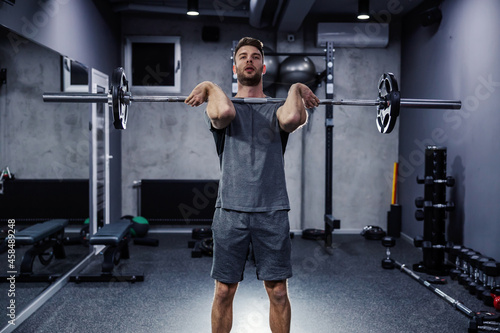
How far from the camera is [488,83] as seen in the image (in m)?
3.34

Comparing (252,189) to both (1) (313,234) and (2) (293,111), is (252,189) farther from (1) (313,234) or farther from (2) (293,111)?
(1) (313,234)

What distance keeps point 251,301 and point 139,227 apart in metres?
2.19

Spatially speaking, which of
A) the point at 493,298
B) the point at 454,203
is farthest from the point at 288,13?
the point at 493,298

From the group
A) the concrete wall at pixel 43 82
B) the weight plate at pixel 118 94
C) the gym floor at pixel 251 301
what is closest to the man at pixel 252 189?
the weight plate at pixel 118 94

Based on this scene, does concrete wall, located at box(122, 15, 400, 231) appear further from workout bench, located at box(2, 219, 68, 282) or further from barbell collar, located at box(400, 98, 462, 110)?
barbell collar, located at box(400, 98, 462, 110)

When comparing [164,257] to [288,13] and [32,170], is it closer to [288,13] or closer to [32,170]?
[32,170]

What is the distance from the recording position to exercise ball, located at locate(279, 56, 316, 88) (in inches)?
179

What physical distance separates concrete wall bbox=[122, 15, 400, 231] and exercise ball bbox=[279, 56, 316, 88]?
569 mm

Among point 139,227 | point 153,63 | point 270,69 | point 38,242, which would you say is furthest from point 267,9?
point 38,242

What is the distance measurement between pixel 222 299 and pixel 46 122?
222 centimetres

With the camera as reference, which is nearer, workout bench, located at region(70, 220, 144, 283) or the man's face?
the man's face

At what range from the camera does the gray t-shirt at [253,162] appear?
5.68 ft

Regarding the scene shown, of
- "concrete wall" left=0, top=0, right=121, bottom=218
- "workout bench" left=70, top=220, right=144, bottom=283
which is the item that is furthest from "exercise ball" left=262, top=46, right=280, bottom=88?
"workout bench" left=70, top=220, right=144, bottom=283

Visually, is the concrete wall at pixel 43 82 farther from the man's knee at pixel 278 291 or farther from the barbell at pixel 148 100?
the man's knee at pixel 278 291
